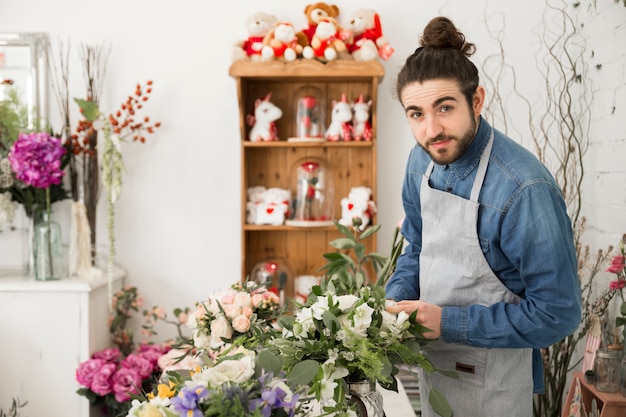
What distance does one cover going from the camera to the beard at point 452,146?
151 cm

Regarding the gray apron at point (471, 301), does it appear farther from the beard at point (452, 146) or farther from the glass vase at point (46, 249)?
the glass vase at point (46, 249)

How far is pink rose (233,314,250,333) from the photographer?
152cm

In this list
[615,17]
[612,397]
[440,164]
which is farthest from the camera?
[615,17]

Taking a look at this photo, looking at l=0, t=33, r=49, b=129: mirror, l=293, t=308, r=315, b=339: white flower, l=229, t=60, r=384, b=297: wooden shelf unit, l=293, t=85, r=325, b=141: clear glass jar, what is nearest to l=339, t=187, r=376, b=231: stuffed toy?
l=229, t=60, r=384, b=297: wooden shelf unit

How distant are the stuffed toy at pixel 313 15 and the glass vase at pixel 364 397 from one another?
219 cm

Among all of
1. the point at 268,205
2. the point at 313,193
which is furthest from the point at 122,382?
the point at 313,193

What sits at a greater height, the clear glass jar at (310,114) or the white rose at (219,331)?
the clear glass jar at (310,114)

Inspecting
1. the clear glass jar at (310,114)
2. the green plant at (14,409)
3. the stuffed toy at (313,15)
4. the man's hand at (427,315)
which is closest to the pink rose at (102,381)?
the green plant at (14,409)

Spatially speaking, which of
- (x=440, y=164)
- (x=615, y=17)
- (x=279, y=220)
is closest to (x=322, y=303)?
(x=440, y=164)

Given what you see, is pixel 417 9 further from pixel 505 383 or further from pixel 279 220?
pixel 505 383

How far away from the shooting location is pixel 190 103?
334cm

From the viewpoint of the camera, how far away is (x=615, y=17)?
294 cm

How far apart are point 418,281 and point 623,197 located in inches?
53.6

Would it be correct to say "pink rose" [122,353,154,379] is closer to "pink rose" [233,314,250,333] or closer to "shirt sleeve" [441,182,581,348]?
"pink rose" [233,314,250,333]
